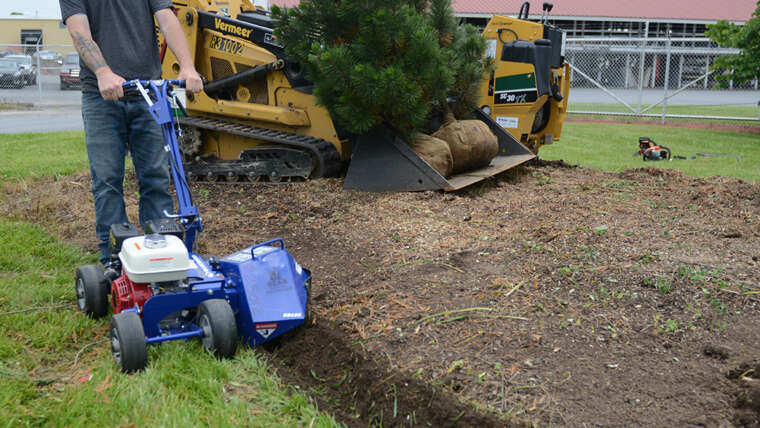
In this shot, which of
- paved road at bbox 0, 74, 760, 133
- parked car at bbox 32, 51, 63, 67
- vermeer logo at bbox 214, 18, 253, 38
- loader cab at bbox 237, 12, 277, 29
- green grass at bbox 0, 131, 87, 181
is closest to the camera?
vermeer logo at bbox 214, 18, 253, 38

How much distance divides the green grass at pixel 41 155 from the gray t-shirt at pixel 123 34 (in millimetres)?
4178

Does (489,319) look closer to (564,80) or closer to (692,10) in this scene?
(564,80)

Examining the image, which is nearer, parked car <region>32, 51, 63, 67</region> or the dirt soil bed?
the dirt soil bed

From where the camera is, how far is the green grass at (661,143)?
9195 mm

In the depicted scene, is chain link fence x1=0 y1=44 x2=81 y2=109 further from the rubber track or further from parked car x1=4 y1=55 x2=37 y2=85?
the rubber track

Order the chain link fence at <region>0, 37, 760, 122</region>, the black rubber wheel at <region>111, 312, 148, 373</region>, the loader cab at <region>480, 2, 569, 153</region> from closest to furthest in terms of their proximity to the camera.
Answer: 1. the black rubber wheel at <region>111, 312, 148, 373</region>
2. the loader cab at <region>480, 2, 569, 153</region>
3. the chain link fence at <region>0, 37, 760, 122</region>

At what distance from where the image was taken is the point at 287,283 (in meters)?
3.29

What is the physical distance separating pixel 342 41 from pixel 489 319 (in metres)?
3.92

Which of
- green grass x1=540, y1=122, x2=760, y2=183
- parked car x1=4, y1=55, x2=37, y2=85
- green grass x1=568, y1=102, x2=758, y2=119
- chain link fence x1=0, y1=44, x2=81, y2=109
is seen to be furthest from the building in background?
green grass x1=540, y1=122, x2=760, y2=183

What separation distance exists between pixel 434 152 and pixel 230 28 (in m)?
2.72

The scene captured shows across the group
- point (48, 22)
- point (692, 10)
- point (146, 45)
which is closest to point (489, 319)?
point (146, 45)

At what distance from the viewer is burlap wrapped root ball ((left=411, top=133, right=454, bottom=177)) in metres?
6.29

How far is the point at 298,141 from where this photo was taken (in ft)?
22.4

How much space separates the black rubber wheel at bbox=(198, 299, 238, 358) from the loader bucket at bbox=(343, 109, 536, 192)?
327 centimetres
